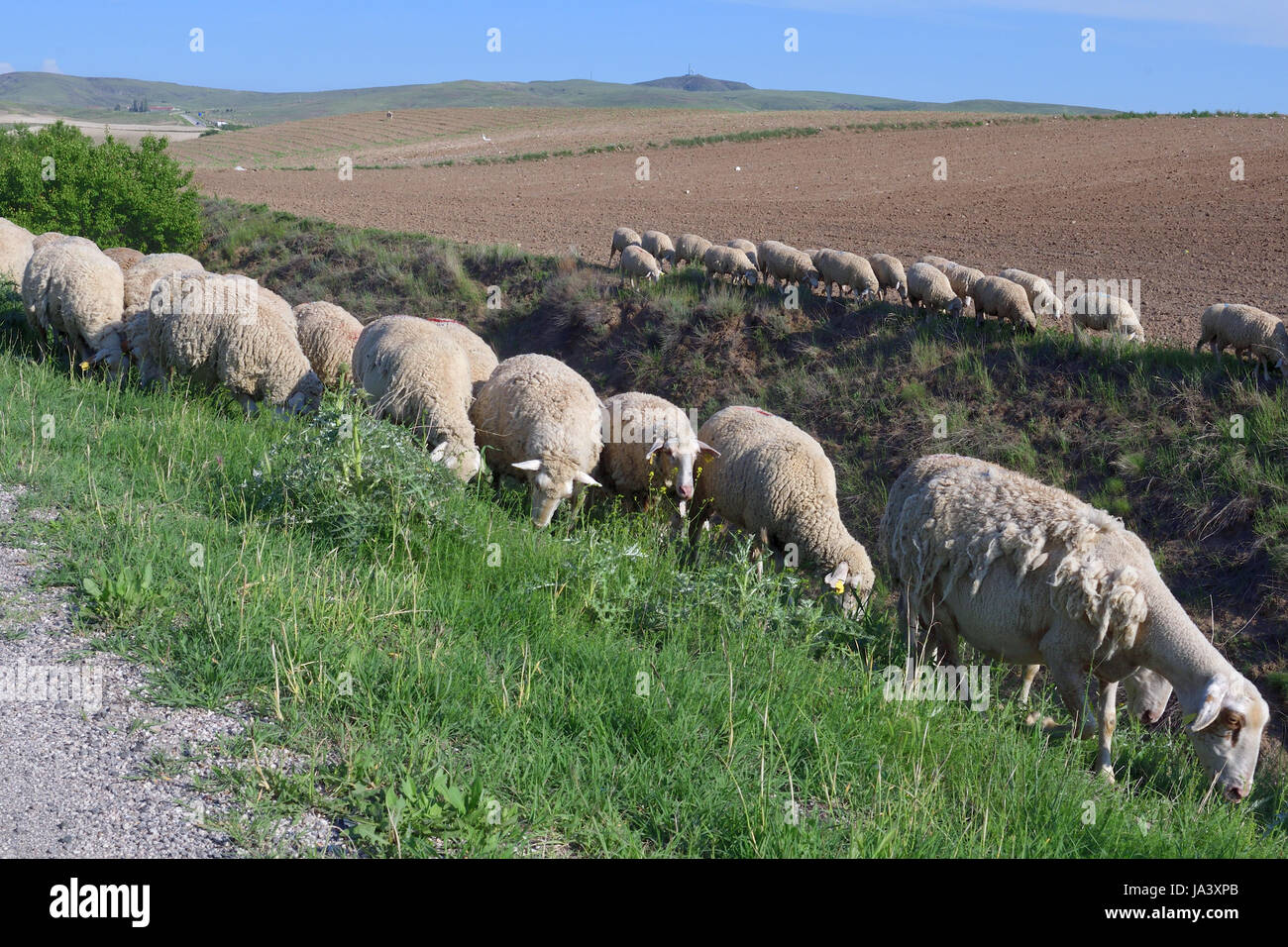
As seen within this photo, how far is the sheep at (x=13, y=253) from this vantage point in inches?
605

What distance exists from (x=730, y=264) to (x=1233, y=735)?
47.5ft

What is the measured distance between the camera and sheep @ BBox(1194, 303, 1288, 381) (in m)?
12.2

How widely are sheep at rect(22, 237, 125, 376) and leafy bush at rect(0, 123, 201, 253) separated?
8.95m

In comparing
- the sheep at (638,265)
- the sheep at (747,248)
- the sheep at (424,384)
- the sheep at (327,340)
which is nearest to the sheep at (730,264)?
the sheep at (638,265)

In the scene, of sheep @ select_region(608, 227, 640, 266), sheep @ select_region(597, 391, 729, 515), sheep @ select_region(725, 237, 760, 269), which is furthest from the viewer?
sheep @ select_region(608, 227, 640, 266)

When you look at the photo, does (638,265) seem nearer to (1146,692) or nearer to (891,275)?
(891,275)

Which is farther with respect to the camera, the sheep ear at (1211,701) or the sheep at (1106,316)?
the sheep at (1106,316)

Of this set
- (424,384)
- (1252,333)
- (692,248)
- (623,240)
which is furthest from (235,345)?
(623,240)

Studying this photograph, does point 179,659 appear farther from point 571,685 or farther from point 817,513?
point 817,513

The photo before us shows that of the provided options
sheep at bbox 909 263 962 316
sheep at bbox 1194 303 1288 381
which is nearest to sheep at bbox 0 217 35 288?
sheep at bbox 909 263 962 316

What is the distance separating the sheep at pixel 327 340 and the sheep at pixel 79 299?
226 cm

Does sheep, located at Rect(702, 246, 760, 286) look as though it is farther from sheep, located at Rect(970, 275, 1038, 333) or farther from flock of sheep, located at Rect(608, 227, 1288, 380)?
sheep, located at Rect(970, 275, 1038, 333)

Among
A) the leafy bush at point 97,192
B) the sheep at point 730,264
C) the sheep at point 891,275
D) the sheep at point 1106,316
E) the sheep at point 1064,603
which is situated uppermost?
the leafy bush at point 97,192

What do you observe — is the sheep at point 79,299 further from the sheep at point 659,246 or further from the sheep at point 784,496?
the sheep at point 659,246
